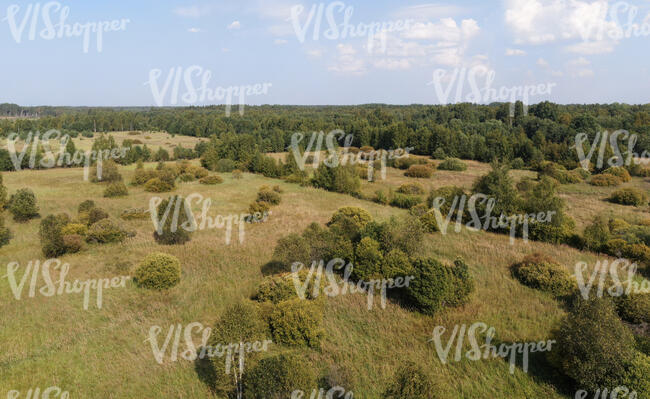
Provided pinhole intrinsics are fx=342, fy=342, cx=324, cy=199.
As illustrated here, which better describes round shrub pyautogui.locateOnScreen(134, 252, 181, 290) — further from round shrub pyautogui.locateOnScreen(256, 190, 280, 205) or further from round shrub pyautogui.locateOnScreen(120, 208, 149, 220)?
round shrub pyautogui.locateOnScreen(256, 190, 280, 205)

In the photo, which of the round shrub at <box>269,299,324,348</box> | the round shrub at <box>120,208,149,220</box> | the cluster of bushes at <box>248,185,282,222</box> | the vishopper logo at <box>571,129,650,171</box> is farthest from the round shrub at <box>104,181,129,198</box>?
the vishopper logo at <box>571,129,650,171</box>

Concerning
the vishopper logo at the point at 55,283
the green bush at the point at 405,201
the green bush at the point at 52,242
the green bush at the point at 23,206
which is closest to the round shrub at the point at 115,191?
the green bush at the point at 23,206

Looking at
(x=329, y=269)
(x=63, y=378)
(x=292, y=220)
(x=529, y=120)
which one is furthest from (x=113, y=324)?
(x=529, y=120)

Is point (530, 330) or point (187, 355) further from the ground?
point (530, 330)

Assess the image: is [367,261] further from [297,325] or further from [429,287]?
[297,325]

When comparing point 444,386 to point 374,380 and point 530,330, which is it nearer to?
point 374,380

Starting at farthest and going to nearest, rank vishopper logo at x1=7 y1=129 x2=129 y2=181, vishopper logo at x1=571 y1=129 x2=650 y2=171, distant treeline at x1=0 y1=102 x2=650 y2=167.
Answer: distant treeline at x1=0 y1=102 x2=650 y2=167
vishopper logo at x1=7 y1=129 x2=129 y2=181
vishopper logo at x1=571 y1=129 x2=650 y2=171

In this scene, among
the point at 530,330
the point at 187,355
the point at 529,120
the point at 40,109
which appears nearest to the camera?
the point at 187,355
